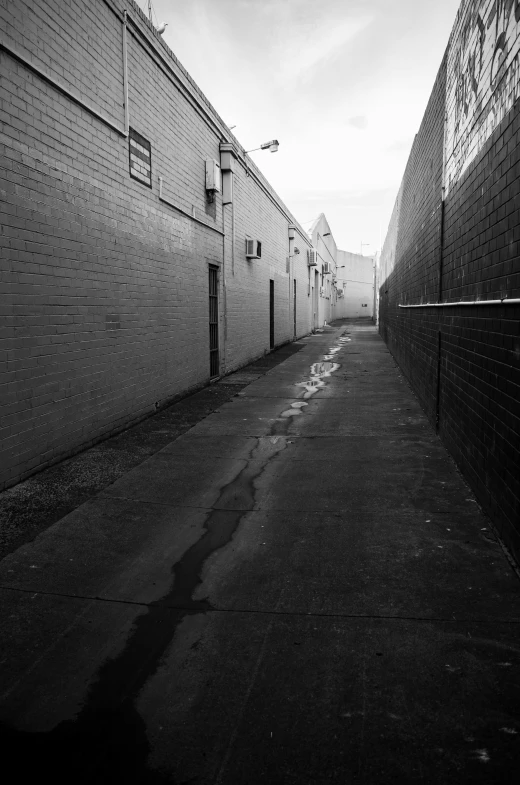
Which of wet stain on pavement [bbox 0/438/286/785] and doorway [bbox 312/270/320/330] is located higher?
doorway [bbox 312/270/320/330]

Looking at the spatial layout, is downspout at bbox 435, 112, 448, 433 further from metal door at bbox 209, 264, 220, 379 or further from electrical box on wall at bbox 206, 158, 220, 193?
metal door at bbox 209, 264, 220, 379

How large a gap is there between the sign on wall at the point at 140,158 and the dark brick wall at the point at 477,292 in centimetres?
386

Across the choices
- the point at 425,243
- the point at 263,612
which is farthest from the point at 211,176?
the point at 263,612

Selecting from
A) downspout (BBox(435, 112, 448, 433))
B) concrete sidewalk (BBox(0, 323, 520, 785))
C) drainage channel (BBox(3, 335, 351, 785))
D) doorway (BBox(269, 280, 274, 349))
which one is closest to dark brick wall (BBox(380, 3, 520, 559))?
downspout (BBox(435, 112, 448, 433))

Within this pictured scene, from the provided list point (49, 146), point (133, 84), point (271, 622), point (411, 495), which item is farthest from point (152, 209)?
point (271, 622)

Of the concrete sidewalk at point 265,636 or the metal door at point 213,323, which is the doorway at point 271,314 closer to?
the metal door at point 213,323

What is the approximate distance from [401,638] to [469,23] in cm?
523

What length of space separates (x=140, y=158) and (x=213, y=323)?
4.65 meters

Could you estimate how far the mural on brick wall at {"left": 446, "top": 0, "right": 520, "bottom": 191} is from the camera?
12.3 ft

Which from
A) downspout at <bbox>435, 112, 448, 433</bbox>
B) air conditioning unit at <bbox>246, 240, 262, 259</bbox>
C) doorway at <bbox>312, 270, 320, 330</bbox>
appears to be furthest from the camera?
doorway at <bbox>312, 270, 320, 330</bbox>

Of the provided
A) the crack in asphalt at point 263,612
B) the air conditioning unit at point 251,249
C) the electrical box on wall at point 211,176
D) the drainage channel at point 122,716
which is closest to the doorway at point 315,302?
the air conditioning unit at point 251,249

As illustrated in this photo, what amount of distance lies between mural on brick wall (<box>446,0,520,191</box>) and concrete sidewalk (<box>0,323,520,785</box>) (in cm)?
293

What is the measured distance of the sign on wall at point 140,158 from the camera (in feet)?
24.4

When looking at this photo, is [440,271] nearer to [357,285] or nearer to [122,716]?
[122,716]
